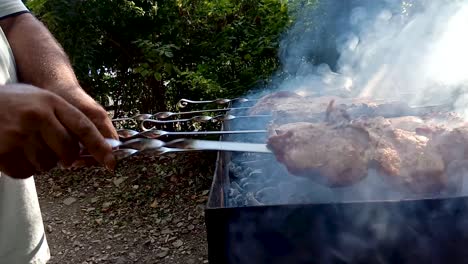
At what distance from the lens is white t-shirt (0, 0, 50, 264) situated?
1.79 m

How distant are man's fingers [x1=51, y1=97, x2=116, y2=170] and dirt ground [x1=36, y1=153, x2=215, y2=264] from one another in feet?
8.49

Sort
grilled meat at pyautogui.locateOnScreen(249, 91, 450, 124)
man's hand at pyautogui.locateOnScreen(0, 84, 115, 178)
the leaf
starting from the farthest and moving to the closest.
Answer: the leaf → grilled meat at pyautogui.locateOnScreen(249, 91, 450, 124) → man's hand at pyautogui.locateOnScreen(0, 84, 115, 178)

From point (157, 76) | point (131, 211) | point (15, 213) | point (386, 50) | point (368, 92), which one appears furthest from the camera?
point (157, 76)

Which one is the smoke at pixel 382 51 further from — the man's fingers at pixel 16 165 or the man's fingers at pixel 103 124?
the man's fingers at pixel 16 165

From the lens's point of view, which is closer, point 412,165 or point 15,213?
point 412,165

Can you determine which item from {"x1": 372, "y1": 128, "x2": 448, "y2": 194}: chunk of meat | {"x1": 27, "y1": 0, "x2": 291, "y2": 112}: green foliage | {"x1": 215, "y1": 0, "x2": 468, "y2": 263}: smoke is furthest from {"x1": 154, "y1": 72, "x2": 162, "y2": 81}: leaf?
{"x1": 372, "y1": 128, "x2": 448, "y2": 194}: chunk of meat

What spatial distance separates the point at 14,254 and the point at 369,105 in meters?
1.83

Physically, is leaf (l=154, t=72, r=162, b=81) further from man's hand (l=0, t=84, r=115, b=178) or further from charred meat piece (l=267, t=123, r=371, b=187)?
man's hand (l=0, t=84, r=115, b=178)

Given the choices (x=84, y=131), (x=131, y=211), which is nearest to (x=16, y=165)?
(x=84, y=131)

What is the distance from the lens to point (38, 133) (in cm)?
114

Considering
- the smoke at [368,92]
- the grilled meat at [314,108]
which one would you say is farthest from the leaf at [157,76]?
the grilled meat at [314,108]

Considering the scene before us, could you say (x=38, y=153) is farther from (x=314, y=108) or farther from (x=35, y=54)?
(x=314, y=108)

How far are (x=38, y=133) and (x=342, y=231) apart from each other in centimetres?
110

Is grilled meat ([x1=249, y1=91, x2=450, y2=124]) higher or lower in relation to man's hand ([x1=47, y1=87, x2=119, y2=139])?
lower
